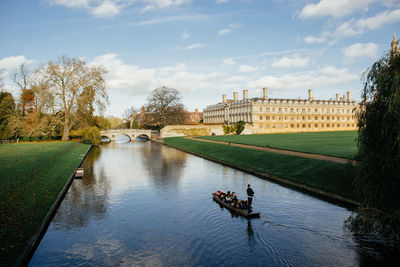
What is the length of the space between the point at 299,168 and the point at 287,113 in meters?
64.8

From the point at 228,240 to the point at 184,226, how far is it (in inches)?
95.8

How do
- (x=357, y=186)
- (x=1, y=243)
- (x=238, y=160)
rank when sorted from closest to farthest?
(x=1, y=243)
(x=357, y=186)
(x=238, y=160)

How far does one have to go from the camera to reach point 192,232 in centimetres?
1297

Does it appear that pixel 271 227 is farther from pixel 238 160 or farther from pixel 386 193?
pixel 238 160

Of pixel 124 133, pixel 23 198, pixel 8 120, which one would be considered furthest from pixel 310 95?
pixel 23 198

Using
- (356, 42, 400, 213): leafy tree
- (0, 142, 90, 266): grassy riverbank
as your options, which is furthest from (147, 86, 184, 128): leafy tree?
(356, 42, 400, 213): leafy tree

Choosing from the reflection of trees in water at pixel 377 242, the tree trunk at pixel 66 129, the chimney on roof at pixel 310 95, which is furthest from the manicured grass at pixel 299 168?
the chimney on roof at pixel 310 95

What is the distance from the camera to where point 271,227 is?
13469 millimetres

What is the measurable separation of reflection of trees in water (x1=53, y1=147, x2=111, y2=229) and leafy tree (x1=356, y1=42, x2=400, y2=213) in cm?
1246

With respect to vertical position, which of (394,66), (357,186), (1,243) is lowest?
(1,243)

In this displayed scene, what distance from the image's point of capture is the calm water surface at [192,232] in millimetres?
10539

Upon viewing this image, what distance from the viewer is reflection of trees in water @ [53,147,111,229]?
14.6m

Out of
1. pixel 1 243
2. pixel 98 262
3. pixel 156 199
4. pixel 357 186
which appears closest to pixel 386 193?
pixel 357 186

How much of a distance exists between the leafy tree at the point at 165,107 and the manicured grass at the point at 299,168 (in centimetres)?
4350
